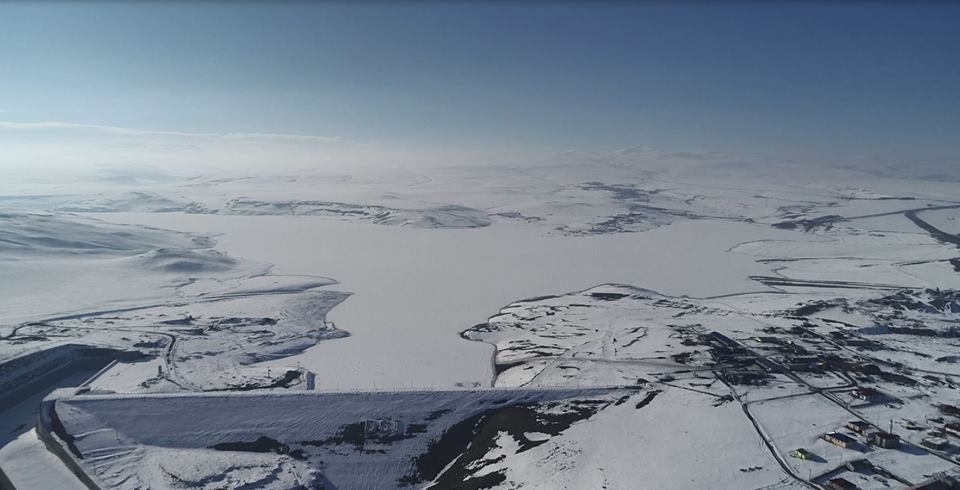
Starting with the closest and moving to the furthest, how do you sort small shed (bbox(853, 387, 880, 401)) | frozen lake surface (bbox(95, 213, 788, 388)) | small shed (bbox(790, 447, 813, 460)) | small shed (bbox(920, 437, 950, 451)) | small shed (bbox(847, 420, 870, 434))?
1. small shed (bbox(790, 447, 813, 460))
2. small shed (bbox(920, 437, 950, 451))
3. small shed (bbox(847, 420, 870, 434))
4. small shed (bbox(853, 387, 880, 401))
5. frozen lake surface (bbox(95, 213, 788, 388))

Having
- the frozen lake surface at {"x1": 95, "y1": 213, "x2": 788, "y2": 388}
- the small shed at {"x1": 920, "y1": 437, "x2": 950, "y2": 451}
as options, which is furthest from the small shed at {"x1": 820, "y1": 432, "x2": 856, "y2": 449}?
the frozen lake surface at {"x1": 95, "y1": 213, "x2": 788, "y2": 388}

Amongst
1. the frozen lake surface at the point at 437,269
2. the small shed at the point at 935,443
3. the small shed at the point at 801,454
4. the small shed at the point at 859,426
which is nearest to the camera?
the small shed at the point at 801,454

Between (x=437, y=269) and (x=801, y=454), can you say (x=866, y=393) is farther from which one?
(x=437, y=269)

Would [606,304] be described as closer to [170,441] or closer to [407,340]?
[407,340]

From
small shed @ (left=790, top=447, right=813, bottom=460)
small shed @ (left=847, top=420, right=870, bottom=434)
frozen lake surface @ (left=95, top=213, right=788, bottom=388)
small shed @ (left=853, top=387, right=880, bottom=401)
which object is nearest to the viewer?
small shed @ (left=790, top=447, right=813, bottom=460)

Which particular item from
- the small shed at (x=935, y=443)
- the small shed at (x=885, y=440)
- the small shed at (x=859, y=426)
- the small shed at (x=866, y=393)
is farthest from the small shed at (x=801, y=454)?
the small shed at (x=866, y=393)

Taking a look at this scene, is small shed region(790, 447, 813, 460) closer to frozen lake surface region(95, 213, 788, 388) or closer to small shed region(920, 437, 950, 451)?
small shed region(920, 437, 950, 451)

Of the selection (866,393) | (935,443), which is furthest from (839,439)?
(866,393)

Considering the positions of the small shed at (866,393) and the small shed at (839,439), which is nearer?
the small shed at (839,439)

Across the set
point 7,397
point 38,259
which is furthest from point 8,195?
point 7,397

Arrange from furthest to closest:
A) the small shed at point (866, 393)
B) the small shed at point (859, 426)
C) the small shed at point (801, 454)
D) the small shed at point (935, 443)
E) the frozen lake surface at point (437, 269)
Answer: the frozen lake surface at point (437, 269), the small shed at point (866, 393), the small shed at point (859, 426), the small shed at point (935, 443), the small shed at point (801, 454)

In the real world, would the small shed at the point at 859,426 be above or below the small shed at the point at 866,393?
above

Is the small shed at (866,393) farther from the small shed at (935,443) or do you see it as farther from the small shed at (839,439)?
the small shed at (839,439)
